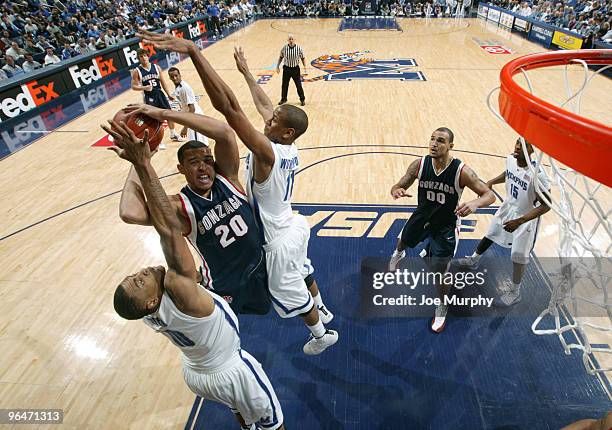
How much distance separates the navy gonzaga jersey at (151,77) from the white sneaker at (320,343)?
5.77 metres

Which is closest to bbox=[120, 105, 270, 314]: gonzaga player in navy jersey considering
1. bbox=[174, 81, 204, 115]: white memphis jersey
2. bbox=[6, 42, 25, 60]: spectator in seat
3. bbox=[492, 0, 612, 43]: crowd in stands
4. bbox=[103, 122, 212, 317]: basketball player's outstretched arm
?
bbox=[103, 122, 212, 317]: basketball player's outstretched arm

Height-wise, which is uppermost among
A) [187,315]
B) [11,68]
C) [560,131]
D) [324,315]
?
[560,131]

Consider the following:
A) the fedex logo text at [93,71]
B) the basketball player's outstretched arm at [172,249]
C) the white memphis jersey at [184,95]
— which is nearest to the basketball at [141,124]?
the basketball player's outstretched arm at [172,249]

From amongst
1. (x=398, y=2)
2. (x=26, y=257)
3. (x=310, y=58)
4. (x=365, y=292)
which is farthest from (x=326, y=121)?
(x=398, y=2)

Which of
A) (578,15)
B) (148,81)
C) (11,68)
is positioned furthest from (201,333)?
(578,15)

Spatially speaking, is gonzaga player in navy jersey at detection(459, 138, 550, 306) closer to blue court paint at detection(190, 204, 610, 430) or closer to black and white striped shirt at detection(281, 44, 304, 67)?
blue court paint at detection(190, 204, 610, 430)

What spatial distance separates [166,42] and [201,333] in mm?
1625

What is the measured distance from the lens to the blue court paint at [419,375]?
284 cm

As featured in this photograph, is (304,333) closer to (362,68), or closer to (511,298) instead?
(511,298)

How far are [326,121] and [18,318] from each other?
6480 mm

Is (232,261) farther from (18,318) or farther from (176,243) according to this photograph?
(18,318)

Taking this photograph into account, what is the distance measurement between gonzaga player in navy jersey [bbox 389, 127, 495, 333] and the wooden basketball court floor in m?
0.63

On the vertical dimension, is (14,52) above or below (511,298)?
above

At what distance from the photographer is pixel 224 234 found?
2512mm
